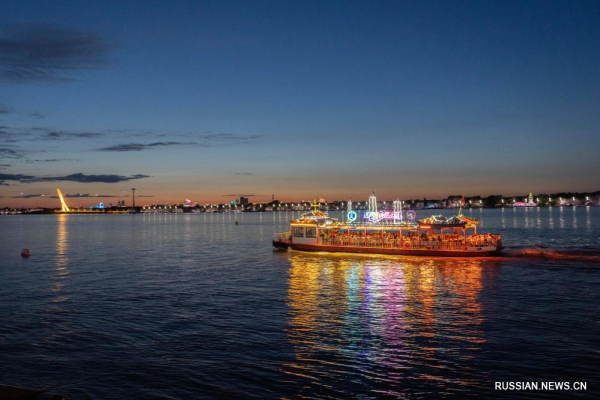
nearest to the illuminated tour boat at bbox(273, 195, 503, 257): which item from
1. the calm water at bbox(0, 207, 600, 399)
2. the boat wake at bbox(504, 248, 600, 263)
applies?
the boat wake at bbox(504, 248, 600, 263)

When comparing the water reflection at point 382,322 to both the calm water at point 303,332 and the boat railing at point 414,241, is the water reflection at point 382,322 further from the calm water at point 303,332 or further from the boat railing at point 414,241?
the boat railing at point 414,241

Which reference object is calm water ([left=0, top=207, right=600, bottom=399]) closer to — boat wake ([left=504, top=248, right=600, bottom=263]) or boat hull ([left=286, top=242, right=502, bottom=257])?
boat wake ([left=504, top=248, right=600, bottom=263])

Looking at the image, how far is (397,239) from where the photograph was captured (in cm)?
6266

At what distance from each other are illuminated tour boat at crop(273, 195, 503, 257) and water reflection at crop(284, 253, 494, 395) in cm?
911

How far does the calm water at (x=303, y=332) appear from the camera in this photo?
1864cm

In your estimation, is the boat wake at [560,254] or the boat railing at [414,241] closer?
the boat wake at [560,254]

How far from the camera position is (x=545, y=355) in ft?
69.2

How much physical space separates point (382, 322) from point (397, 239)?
3630 cm

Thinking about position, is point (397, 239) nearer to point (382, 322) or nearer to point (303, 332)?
point (382, 322)

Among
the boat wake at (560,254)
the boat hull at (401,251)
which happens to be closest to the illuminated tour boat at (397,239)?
the boat hull at (401,251)

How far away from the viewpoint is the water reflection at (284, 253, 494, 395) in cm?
1994

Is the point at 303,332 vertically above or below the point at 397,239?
below

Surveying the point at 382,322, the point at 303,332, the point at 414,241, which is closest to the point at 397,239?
the point at 414,241

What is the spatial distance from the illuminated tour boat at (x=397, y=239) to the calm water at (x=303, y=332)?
29.5 ft
